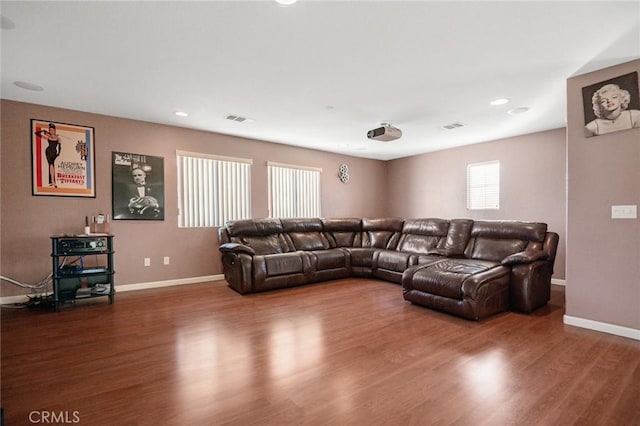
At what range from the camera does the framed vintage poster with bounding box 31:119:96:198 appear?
3.76 metres

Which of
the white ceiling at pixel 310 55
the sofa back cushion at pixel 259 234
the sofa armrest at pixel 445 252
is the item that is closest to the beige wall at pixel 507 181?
the white ceiling at pixel 310 55

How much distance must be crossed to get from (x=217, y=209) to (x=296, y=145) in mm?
2054

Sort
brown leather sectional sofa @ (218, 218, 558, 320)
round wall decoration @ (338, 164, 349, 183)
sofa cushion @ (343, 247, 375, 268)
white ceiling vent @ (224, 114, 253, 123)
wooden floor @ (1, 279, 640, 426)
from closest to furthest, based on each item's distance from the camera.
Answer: wooden floor @ (1, 279, 640, 426), brown leather sectional sofa @ (218, 218, 558, 320), white ceiling vent @ (224, 114, 253, 123), sofa cushion @ (343, 247, 375, 268), round wall decoration @ (338, 164, 349, 183)

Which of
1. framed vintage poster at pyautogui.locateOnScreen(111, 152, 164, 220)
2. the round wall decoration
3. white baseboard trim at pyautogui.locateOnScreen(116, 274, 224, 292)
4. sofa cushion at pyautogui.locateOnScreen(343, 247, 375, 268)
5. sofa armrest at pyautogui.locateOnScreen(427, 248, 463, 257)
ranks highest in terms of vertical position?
the round wall decoration

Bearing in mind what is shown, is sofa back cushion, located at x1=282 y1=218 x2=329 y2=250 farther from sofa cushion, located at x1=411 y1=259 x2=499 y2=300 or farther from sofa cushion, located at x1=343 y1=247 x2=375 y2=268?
sofa cushion, located at x1=411 y1=259 x2=499 y2=300

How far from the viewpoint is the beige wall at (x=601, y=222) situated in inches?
104

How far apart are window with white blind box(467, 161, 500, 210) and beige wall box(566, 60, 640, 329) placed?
273cm

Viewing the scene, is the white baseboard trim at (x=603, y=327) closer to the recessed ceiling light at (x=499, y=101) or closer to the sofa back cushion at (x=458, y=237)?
the sofa back cushion at (x=458, y=237)

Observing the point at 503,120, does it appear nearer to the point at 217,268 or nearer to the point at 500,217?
the point at 500,217

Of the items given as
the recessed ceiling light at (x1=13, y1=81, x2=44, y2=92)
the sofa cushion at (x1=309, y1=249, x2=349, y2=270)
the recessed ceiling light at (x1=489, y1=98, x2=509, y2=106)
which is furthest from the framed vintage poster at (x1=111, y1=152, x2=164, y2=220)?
the recessed ceiling light at (x1=489, y1=98, x2=509, y2=106)

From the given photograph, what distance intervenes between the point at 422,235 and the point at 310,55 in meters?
3.71

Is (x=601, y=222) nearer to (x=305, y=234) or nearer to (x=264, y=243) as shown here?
(x=305, y=234)

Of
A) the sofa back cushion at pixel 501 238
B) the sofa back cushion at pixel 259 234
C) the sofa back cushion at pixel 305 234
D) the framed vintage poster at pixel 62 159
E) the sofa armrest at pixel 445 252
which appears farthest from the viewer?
the sofa back cushion at pixel 305 234

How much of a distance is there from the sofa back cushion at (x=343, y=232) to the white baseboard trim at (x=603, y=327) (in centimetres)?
342
